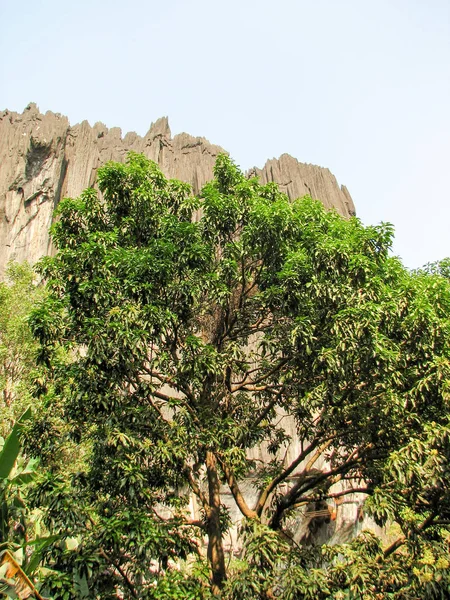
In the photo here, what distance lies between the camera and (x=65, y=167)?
4566 centimetres

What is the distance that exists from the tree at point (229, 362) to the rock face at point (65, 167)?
111 ft

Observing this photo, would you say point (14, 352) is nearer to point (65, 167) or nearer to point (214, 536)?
point (214, 536)

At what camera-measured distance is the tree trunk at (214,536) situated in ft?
27.0

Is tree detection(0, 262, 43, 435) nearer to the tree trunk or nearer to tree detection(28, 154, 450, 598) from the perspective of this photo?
tree detection(28, 154, 450, 598)

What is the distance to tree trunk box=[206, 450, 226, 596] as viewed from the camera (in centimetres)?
822

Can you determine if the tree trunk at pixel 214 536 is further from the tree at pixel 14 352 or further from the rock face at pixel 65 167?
the rock face at pixel 65 167

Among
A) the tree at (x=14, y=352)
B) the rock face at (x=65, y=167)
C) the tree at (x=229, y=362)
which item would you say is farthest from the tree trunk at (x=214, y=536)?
the rock face at (x=65, y=167)

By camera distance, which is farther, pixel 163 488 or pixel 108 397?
pixel 163 488

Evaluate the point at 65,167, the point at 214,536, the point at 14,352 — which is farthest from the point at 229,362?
the point at 65,167

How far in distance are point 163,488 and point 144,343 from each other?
2722 millimetres

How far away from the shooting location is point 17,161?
146ft

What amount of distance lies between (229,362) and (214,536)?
2.95 metres

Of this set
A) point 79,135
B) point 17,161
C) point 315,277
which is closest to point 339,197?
point 79,135

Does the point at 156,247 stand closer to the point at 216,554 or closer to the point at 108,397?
the point at 108,397
